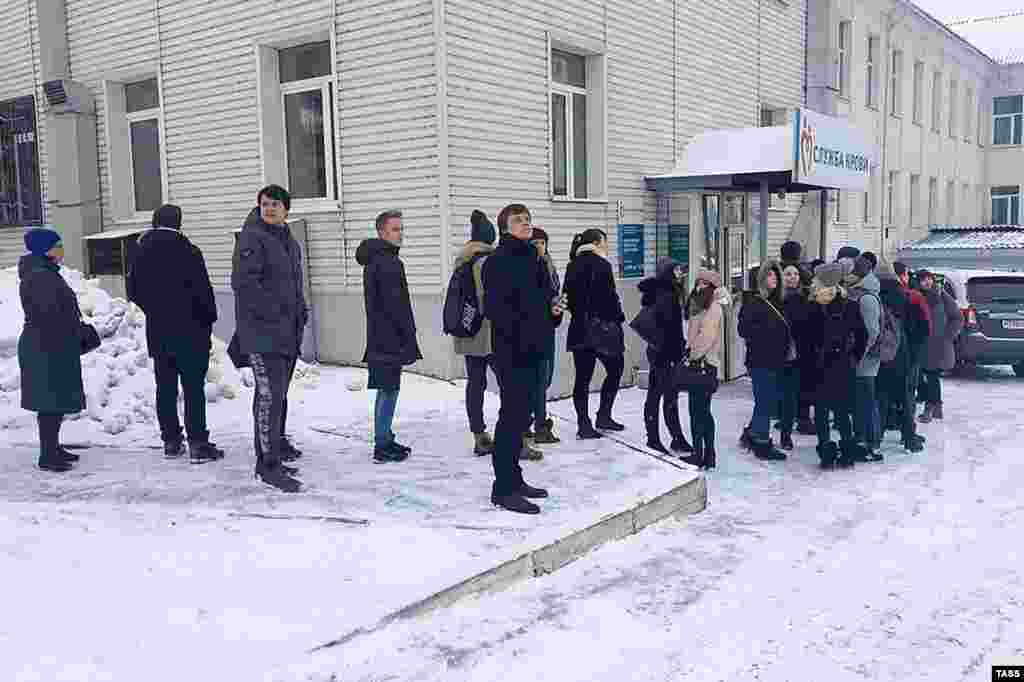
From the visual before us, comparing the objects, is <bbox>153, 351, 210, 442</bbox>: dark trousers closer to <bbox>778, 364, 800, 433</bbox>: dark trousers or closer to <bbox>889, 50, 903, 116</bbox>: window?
<bbox>778, 364, 800, 433</bbox>: dark trousers

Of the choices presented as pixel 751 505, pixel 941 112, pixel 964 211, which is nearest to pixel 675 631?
pixel 751 505

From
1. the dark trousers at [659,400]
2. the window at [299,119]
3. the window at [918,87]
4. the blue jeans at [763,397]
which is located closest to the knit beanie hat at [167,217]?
the dark trousers at [659,400]

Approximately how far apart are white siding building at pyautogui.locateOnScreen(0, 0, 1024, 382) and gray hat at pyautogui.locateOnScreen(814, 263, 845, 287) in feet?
12.9

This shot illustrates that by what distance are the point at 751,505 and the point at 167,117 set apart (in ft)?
31.2

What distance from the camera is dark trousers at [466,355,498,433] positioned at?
274 inches

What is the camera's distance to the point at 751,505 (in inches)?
257

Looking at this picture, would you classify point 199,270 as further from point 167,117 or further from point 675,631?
point 167,117

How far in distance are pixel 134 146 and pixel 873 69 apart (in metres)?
17.7

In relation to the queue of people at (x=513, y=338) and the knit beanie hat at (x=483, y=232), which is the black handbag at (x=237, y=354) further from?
the knit beanie hat at (x=483, y=232)

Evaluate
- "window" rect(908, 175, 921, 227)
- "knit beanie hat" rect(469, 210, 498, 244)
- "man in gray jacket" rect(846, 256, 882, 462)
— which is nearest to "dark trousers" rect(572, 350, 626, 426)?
"knit beanie hat" rect(469, 210, 498, 244)

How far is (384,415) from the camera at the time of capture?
22.1ft

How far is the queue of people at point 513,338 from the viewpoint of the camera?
573 centimetres

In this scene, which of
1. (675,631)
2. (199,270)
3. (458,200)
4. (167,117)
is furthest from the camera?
(167,117)

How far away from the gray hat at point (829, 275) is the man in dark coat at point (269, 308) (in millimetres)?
4182
